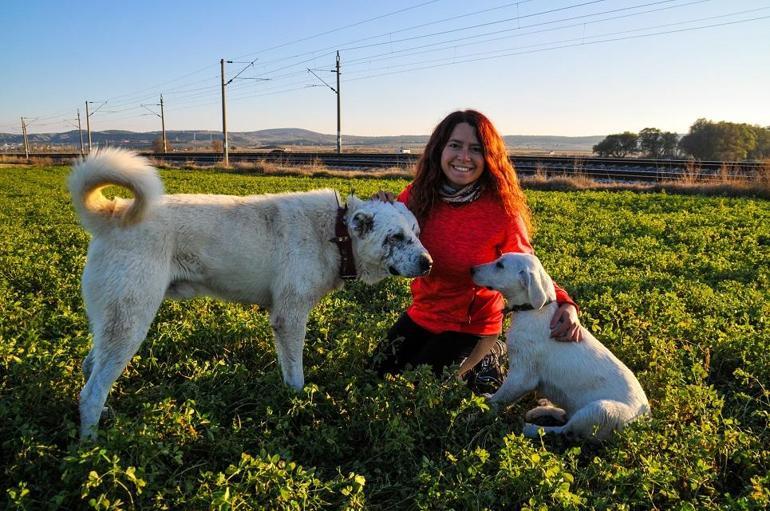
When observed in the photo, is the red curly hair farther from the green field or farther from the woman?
the green field

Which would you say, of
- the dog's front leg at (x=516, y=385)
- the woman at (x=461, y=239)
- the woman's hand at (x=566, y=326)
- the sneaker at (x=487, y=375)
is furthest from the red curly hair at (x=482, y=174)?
the dog's front leg at (x=516, y=385)

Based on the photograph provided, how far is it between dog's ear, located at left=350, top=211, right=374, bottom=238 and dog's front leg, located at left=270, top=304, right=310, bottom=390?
0.69 m

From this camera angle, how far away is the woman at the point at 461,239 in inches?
171

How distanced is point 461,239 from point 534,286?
2.71ft

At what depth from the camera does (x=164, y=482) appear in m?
2.90

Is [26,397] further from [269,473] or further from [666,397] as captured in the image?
[666,397]

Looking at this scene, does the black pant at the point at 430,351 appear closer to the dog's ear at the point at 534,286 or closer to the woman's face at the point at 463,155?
the dog's ear at the point at 534,286

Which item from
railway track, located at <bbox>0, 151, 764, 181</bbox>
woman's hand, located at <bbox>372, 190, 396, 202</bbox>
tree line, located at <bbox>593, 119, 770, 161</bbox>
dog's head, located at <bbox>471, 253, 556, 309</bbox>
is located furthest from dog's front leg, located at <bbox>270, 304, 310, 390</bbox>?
tree line, located at <bbox>593, 119, 770, 161</bbox>

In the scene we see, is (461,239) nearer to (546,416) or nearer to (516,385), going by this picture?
(516,385)

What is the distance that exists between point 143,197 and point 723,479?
156 inches

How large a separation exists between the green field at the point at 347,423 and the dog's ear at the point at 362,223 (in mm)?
1100

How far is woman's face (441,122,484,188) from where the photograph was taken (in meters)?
4.30

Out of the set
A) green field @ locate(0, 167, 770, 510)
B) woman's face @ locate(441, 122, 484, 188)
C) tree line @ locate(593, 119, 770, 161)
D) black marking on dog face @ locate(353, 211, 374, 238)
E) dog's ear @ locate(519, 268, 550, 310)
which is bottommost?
green field @ locate(0, 167, 770, 510)

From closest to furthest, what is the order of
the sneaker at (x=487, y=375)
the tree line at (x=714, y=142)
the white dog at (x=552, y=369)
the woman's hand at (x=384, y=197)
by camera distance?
the white dog at (x=552, y=369) → the woman's hand at (x=384, y=197) → the sneaker at (x=487, y=375) → the tree line at (x=714, y=142)
